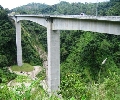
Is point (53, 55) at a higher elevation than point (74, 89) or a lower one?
higher

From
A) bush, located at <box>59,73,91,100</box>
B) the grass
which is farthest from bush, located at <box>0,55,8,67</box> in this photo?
bush, located at <box>59,73,91,100</box>

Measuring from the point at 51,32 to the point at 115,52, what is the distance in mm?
17178

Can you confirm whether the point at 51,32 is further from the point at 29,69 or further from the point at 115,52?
the point at 29,69

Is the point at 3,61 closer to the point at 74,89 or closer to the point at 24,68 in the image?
the point at 24,68

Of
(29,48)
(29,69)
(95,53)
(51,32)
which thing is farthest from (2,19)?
(51,32)

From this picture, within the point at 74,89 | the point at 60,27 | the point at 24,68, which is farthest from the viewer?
the point at 24,68

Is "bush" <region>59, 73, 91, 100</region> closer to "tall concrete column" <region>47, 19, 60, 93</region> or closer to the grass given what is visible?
"tall concrete column" <region>47, 19, 60, 93</region>

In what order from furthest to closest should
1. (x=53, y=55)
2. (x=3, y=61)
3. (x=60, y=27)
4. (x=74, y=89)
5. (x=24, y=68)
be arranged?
1. (x=24, y=68)
2. (x=3, y=61)
3. (x=53, y=55)
4. (x=60, y=27)
5. (x=74, y=89)

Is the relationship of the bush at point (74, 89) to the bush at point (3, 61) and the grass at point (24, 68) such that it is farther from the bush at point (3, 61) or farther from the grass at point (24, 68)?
the grass at point (24, 68)

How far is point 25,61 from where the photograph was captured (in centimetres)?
5291

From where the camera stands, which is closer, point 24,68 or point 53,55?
point 53,55

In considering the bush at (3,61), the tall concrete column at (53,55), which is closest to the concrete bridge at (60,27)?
the tall concrete column at (53,55)

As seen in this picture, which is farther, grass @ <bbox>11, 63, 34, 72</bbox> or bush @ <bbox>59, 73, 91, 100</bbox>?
grass @ <bbox>11, 63, 34, 72</bbox>

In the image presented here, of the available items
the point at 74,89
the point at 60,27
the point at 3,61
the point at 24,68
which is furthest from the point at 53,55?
the point at 24,68
